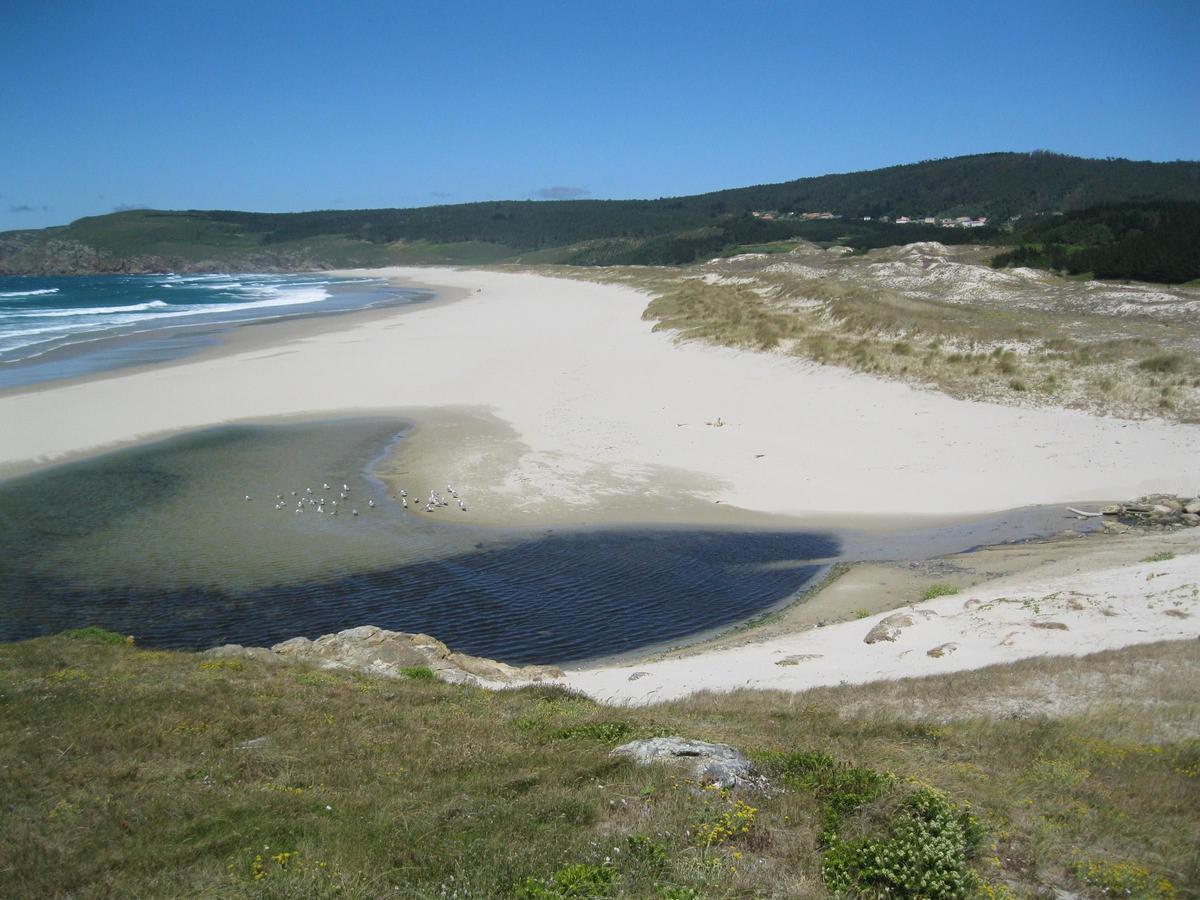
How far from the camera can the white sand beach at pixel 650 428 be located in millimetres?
19172

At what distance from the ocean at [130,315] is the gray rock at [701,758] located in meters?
35.4

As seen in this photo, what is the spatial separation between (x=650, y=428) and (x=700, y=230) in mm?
120090

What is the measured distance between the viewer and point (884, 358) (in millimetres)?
29172

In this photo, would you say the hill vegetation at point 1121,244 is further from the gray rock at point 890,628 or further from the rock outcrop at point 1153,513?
the gray rock at point 890,628

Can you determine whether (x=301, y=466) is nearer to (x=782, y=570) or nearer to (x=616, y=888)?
(x=782, y=570)

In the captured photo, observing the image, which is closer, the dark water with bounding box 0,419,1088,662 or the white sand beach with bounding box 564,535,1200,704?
the white sand beach with bounding box 564,535,1200,704

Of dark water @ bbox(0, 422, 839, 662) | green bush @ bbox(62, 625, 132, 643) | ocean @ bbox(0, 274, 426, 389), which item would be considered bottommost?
dark water @ bbox(0, 422, 839, 662)

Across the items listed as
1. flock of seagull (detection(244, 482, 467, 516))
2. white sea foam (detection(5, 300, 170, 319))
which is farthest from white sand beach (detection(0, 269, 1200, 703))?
white sea foam (detection(5, 300, 170, 319))

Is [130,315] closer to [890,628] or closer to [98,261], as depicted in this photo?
[890,628]

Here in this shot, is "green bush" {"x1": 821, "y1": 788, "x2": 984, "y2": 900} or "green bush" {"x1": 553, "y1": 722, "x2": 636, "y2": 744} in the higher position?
"green bush" {"x1": 821, "y1": 788, "x2": 984, "y2": 900}

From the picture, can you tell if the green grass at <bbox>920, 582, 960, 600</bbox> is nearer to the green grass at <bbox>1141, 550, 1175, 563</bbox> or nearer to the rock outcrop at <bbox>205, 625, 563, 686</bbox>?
the green grass at <bbox>1141, 550, 1175, 563</bbox>

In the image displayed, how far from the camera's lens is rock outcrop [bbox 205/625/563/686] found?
1065cm

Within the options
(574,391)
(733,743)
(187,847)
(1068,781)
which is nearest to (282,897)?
(187,847)

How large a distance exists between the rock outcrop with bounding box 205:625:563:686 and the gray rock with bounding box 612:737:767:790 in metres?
4.03
